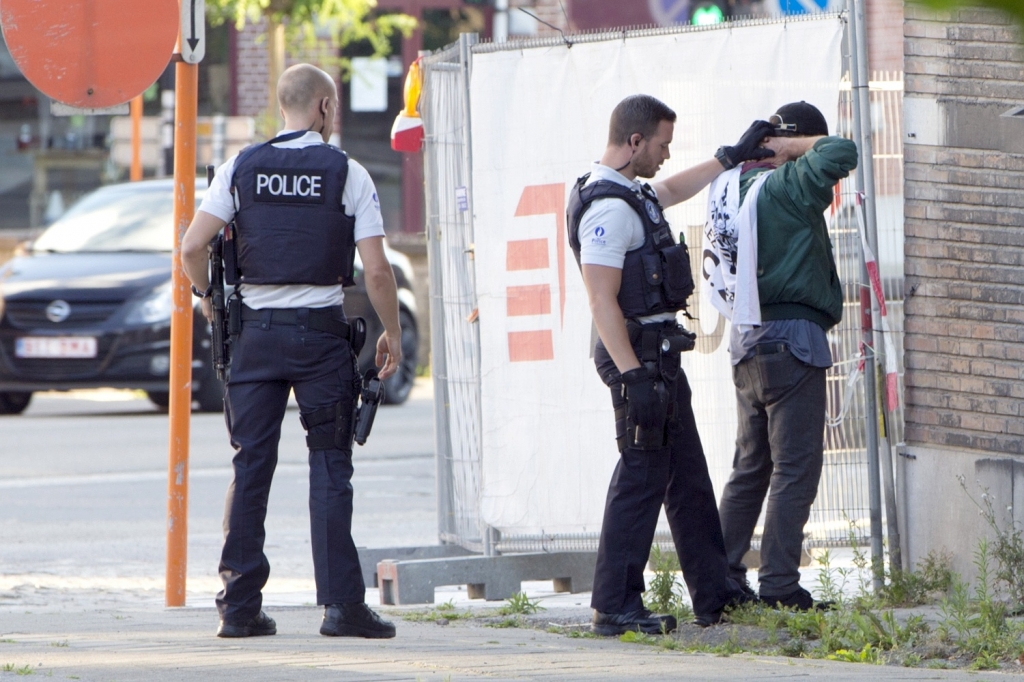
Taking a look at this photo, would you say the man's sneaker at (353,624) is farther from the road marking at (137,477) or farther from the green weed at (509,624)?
the road marking at (137,477)

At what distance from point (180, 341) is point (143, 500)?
154 inches

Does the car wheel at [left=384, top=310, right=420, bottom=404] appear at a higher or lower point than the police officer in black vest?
higher

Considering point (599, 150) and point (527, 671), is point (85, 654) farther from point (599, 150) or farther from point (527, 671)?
point (599, 150)

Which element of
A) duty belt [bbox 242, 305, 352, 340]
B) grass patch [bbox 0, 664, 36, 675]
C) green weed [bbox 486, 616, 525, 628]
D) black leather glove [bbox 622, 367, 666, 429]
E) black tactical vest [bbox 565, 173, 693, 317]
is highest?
black tactical vest [bbox 565, 173, 693, 317]

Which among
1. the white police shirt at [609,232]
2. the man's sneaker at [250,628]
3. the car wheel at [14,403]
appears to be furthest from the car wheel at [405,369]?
the white police shirt at [609,232]

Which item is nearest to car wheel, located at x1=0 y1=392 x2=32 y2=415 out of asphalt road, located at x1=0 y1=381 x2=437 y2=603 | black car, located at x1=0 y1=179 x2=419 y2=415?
asphalt road, located at x1=0 y1=381 x2=437 y2=603

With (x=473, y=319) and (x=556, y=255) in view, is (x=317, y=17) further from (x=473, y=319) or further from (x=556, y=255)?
(x=556, y=255)

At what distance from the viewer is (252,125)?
2080cm

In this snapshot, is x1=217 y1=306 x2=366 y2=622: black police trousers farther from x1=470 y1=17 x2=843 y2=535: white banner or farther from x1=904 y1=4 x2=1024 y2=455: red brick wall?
x1=904 y1=4 x2=1024 y2=455: red brick wall

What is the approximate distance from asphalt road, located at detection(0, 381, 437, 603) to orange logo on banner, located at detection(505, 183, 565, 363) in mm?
1641

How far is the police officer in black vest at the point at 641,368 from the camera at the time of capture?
4.84 meters

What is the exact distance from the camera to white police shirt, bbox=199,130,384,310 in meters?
4.98

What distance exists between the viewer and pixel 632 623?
4953 millimetres

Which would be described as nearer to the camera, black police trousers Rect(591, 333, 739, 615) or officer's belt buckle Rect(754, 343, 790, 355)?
black police trousers Rect(591, 333, 739, 615)
